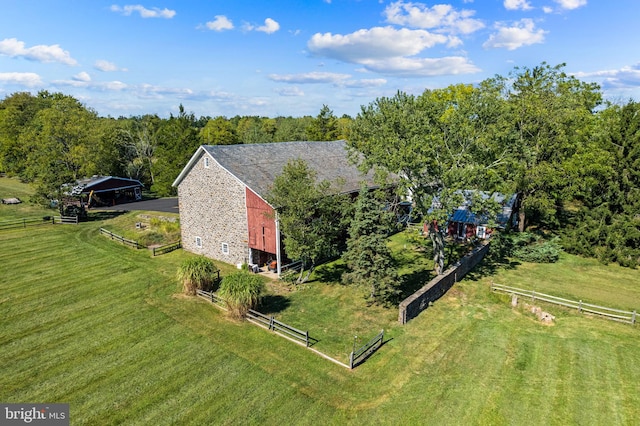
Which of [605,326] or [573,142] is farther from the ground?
[573,142]

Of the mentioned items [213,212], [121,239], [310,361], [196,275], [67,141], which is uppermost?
[67,141]

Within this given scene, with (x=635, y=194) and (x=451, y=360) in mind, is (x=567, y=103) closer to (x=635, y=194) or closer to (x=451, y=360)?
(x=635, y=194)

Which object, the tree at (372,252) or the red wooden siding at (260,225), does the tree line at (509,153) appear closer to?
the tree at (372,252)

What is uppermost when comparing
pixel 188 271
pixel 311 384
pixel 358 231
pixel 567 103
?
pixel 567 103

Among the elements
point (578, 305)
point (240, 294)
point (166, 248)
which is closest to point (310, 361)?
point (240, 294)

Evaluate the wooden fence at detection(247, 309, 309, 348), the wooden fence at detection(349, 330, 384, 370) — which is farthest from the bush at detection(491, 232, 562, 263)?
the wooden fence at detection(247, 309, 309, 348)

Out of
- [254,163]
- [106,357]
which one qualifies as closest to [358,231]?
[254,163]

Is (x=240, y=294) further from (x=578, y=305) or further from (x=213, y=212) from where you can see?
(x=578, y=305)
